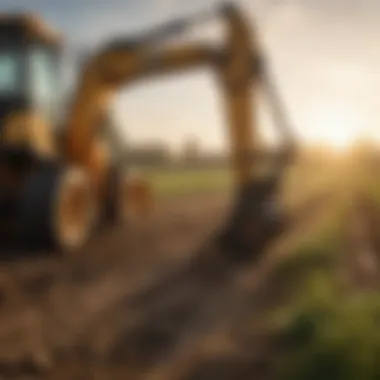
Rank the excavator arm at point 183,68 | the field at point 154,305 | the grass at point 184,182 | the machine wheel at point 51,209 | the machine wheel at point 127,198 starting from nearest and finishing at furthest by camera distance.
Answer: the field at point 154,305
the machine wheel at point 51,209
the excavator arm at point 183,68
the machine wheel at point 127,198
the grass at point 184,182

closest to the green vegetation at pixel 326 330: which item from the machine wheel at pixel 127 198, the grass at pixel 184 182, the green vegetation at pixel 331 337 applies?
the green vegetation at pixel 331 337

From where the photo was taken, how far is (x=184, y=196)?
8.28 metres

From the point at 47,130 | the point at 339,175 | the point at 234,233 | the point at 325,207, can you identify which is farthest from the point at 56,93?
the point at 339,175

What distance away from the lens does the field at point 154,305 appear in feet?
8.64

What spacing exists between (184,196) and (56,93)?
366 cm

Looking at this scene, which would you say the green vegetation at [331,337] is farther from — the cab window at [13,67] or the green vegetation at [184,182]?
the green vegetation at [184,182]

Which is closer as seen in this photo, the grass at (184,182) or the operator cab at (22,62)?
the operator cab at (22,62)

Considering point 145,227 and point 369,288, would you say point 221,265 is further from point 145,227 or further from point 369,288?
point 145,227

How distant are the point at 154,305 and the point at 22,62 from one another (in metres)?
1.68

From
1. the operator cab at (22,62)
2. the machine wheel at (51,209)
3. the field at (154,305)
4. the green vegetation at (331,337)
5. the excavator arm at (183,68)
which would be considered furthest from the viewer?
Result: the excavator arm at (183,68)

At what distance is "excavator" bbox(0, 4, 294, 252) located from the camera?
4348 mm

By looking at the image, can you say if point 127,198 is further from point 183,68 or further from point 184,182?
point 184,182

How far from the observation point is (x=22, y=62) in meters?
4.40

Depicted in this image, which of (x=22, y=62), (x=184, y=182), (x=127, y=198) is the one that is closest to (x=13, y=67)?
(x=22, y=62)
